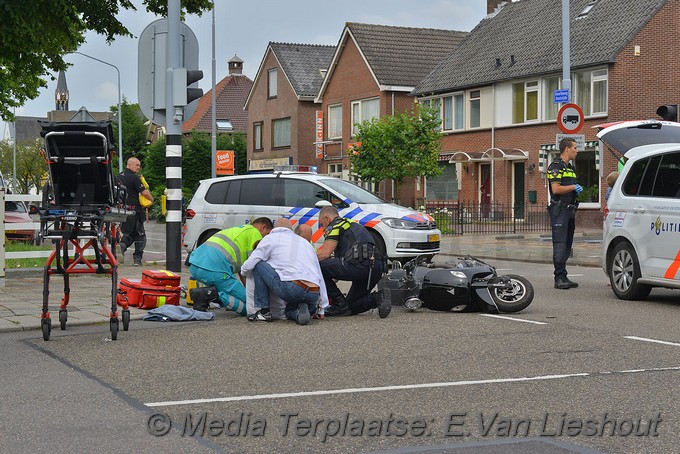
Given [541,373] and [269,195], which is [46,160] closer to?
[541,373]

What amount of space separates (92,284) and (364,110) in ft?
120

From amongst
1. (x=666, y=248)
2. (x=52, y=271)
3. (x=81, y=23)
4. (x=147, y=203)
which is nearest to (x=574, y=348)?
(x=666, y=248)

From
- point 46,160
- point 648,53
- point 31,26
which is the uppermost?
point 648,53

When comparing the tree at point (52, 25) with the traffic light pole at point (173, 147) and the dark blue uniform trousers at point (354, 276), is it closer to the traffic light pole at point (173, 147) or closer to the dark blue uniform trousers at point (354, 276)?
the traffic light pole at point (173, 147)

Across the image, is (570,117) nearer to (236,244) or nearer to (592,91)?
(236,244)

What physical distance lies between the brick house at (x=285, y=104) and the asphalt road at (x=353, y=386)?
45471mm

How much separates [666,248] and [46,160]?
7185 millimetres

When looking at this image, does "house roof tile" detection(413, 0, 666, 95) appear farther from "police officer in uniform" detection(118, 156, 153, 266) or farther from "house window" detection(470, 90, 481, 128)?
"police officer in uniform" detection(118, 156, 153, 266)

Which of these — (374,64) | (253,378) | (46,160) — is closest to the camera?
(253,378)

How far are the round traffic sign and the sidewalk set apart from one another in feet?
9.00

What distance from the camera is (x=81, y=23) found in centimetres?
1975

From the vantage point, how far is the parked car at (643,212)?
12.4 metres

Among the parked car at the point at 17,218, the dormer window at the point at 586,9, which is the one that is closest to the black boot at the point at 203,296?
the parked car at the point at 17,218

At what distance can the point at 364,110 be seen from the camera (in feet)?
167
